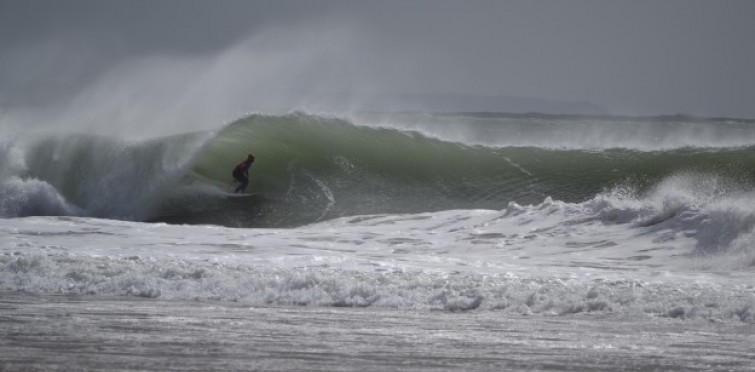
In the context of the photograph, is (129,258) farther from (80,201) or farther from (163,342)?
(80,201)

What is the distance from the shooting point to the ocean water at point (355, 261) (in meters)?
6.11

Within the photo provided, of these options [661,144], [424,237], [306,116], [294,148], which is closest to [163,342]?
[424,237]

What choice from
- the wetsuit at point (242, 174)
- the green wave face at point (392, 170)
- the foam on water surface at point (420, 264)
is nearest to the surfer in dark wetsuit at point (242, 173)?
the wetsuit at point (242, 174)

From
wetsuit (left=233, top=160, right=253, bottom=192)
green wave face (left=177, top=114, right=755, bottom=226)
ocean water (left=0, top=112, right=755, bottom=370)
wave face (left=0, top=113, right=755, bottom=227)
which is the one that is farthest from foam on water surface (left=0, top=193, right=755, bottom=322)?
wetsuit (left=233, top=160, right=253, bottom=192)

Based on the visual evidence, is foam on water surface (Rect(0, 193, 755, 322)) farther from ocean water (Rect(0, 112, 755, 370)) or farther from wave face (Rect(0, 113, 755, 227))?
wave face (Rect(0, 113, 755, 227))

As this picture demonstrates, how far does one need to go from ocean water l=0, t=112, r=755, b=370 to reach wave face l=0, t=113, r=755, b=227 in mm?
63

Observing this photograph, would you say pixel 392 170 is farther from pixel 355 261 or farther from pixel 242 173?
pixel 355 261

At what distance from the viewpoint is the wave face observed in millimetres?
17812

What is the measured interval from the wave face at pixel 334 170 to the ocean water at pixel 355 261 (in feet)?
0.21

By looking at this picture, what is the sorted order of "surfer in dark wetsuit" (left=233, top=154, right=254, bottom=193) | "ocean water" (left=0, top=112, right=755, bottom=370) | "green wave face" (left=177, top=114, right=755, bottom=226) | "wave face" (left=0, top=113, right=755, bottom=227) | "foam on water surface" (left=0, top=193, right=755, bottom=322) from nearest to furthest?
"ocean water" (left=0, top=112, right=755, bottom=370) < "foam on water surface" (left=0, top=193, right=755, bottom=322) < "wave face" (left=0, top=113, right=755, bottom=227) < "green wave face" (left=177, top=114, right=755, bottom=226) < "surfer in dark wetsuit" (left=233, top=154, right=254, bottom=193)

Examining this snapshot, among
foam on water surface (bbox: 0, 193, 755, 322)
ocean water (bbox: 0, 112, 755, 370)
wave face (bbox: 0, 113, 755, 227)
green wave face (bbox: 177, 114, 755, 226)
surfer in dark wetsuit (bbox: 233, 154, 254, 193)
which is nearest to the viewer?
ocean water (bbox: 0, 112, 755, 370)

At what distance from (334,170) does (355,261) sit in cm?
1083

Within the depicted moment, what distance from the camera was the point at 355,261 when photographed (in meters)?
10.3

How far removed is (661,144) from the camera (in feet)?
86.4
